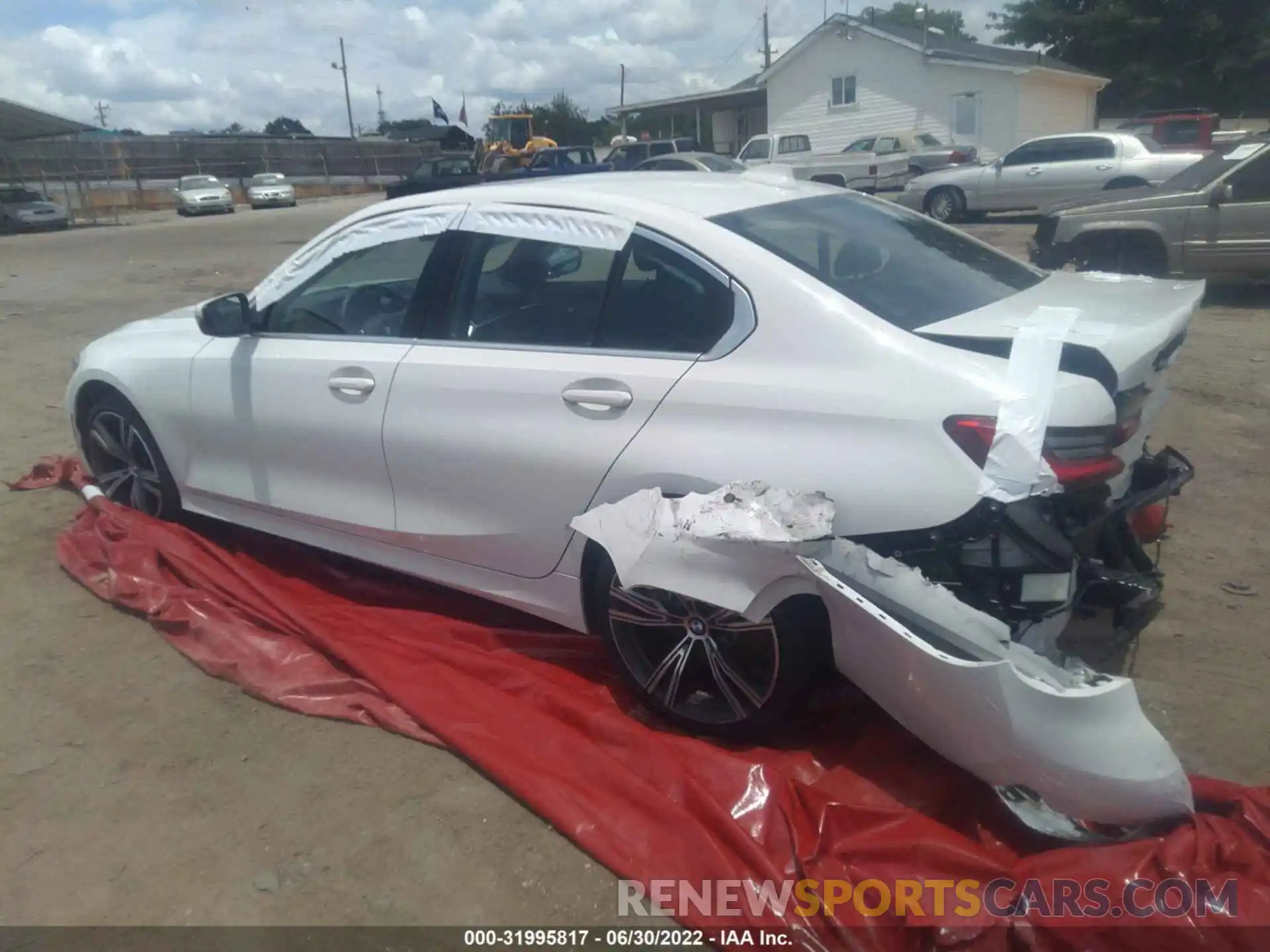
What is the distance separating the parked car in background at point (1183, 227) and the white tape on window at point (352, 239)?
811cm

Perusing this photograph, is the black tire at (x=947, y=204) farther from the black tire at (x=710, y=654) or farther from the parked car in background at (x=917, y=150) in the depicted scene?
the black tire at (x=710, y=654)

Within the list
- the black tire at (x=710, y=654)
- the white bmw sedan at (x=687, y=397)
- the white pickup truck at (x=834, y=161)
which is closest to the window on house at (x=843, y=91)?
the white pickup truck at (x=834, y=161)

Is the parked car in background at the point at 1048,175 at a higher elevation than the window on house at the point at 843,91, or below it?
below

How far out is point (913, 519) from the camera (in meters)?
2.59

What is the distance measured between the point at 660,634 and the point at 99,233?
30.3 metres

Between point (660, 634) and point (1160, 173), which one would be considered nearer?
point (660, 634)

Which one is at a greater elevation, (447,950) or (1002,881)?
(1002,881)

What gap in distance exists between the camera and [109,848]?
9.63 feet

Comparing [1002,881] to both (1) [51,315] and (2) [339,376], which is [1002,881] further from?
(1) [51,315]

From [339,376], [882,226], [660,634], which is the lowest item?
[660,634]

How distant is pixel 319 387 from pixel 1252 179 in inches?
375

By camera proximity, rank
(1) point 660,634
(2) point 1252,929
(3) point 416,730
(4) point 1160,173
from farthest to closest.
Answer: (4) point 1160,173
(3) point 416,730
(1) point 660,634
(2) point 1252,929

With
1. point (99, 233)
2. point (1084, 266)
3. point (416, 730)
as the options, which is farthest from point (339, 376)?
point (99, 233)

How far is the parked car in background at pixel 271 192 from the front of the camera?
3722 cm
